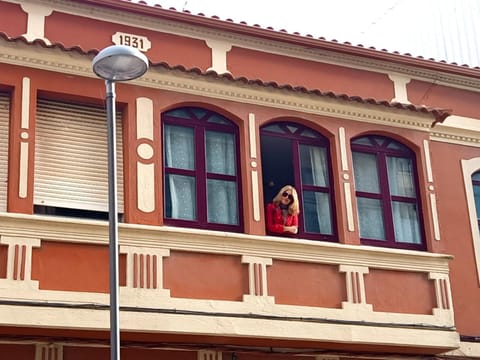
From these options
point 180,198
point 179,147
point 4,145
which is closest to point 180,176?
point 180,198

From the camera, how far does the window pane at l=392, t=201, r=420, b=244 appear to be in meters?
14.8

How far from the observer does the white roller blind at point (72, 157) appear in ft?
41.1

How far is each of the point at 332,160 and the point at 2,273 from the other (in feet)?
17.1

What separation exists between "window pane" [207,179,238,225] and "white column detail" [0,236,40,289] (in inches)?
103

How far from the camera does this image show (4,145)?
12.4 metres

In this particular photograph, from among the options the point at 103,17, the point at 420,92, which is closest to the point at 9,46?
the point at 103,17

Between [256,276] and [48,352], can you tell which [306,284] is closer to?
[256,276]

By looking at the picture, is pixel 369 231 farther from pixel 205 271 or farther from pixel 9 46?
pixel 9 46

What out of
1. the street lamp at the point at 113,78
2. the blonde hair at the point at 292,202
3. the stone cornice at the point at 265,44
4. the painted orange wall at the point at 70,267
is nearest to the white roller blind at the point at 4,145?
the painted orange wall at the point at 70,267

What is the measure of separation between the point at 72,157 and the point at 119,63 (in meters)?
3.13

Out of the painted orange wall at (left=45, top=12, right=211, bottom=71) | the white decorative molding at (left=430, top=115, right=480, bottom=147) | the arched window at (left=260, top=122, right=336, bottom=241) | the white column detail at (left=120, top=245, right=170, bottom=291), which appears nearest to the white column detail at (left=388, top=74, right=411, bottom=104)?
the white decorative molding at (left=430, top=115, right=480, bottom=147)

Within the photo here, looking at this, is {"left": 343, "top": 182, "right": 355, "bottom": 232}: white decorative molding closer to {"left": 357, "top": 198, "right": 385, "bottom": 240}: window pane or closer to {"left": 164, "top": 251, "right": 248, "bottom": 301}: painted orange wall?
{"left": 357, "top": 198, "right": 385, "bottom": 240}: window pane

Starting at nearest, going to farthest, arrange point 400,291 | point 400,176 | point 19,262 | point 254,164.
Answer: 1. point 19,262
2. point 254,164
3. point 400,291
4. point 400,176

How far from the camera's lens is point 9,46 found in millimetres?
12633
